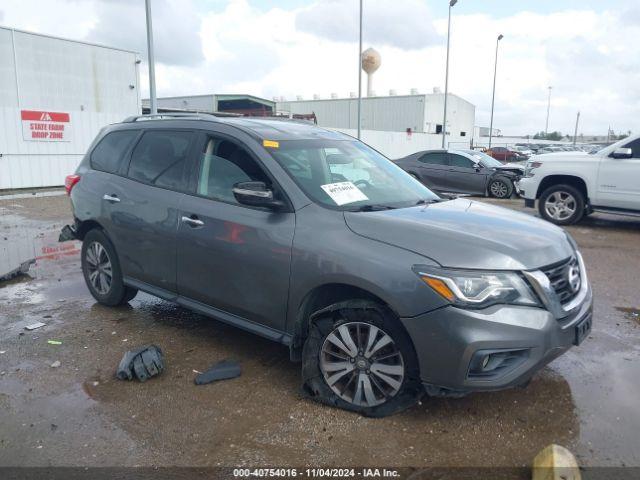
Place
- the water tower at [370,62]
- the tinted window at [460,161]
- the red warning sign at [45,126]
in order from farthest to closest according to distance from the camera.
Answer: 1. the water tower at [370,62]
2. the red warning sign at [45,126]
3. the tinted window at [460,161]

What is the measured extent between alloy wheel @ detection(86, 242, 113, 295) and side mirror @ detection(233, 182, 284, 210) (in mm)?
2176

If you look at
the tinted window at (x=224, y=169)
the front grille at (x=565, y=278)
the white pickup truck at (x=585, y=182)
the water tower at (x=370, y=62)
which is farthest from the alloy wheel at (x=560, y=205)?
the water tower at (x=370, y=62)

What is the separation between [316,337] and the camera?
3.45 m

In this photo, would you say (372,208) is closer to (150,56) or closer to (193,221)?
(193,221)

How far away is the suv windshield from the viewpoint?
146 inches

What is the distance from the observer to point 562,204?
34.0 ft

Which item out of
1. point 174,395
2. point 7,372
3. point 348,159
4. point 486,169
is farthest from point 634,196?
point 7,372

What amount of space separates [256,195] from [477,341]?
5.42 feet

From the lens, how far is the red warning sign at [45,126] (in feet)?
59.4

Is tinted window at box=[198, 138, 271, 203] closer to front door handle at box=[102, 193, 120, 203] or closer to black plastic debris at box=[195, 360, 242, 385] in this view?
front door handle at box=[102, 193, 120, 203]

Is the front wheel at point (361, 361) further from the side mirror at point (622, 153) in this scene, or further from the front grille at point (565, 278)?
the side mirror at point (622, 153)

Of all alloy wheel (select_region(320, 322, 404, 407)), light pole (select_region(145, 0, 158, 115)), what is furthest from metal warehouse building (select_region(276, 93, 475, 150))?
alloy wheel (select_region(320, 322, 404, 407))

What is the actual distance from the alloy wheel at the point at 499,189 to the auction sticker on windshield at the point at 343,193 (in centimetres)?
1248

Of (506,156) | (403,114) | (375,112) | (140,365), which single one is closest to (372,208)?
(140,365)
